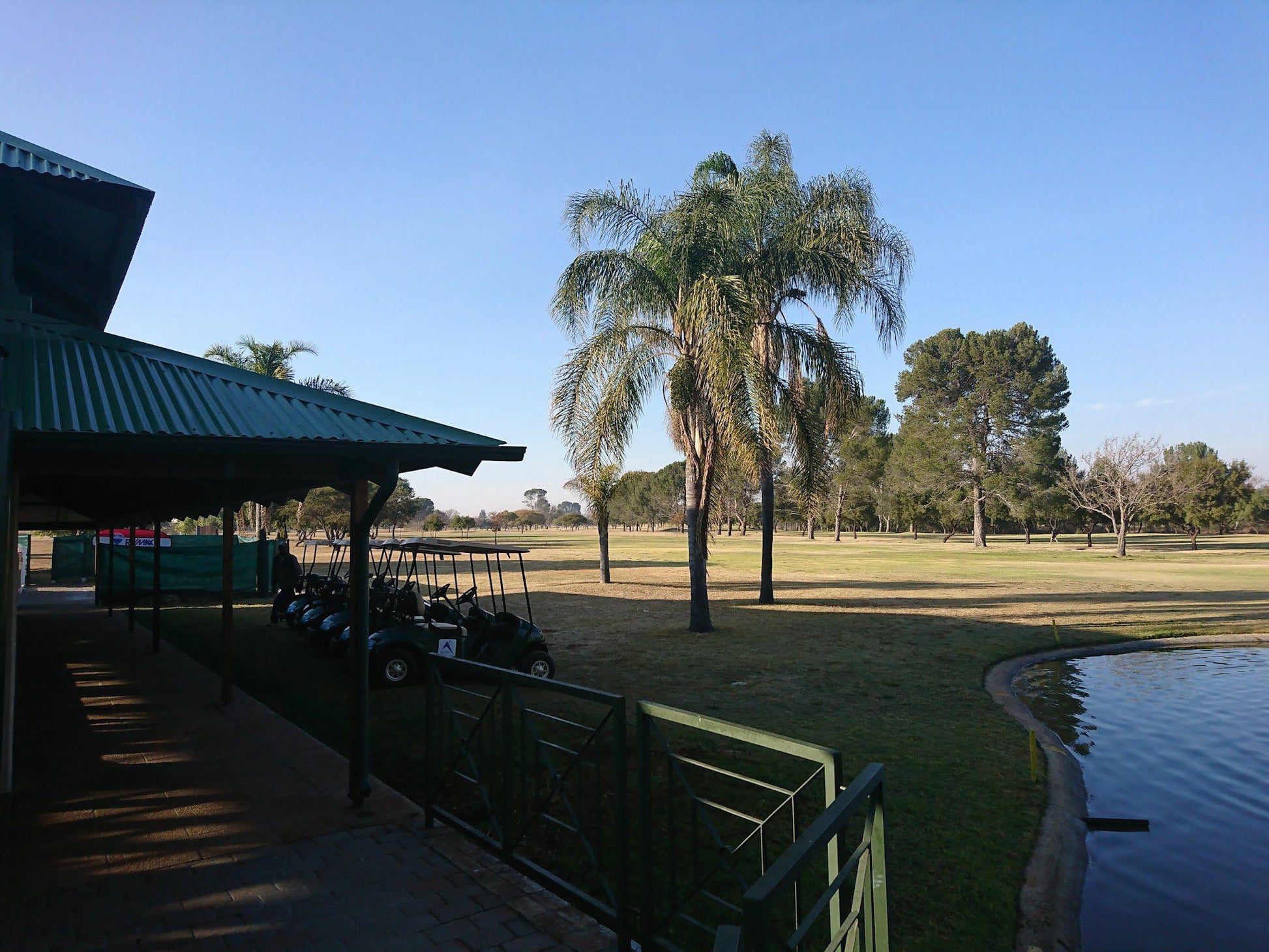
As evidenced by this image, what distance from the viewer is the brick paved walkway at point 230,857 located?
3775mm

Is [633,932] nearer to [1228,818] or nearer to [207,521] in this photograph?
[1228,818]

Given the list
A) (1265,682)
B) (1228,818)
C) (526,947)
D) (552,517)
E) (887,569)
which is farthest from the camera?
(552,517)

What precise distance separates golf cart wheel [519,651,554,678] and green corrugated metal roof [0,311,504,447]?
428cm

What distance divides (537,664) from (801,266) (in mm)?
9702

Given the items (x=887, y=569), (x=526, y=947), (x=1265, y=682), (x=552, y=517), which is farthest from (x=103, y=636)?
(x=552, y=517)

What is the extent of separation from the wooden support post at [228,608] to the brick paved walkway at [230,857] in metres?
0.62

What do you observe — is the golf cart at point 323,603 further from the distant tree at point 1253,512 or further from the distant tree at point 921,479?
the distant tree at point 1253,512

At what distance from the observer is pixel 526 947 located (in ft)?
11.9

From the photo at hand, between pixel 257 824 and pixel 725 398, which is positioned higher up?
pixel 725 398

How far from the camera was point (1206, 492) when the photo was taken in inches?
2329

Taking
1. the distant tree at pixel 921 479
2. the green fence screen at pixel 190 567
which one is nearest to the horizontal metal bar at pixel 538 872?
the green fence screen at pixel 190 567

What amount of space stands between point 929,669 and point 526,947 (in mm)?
8894

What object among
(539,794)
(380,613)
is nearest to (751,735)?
(539,794)

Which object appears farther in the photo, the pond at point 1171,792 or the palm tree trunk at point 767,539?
the palm tree trunk at point 767,539
